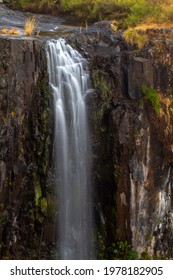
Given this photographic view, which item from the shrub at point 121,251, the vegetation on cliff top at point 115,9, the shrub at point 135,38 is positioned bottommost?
the shrub at point 121,251

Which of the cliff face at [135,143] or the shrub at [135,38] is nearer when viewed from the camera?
the cliff face at [135,143]

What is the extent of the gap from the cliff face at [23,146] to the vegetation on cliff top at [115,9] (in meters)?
4.31

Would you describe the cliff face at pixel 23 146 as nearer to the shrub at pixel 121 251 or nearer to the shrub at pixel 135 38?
the shrub at pixel 121 251

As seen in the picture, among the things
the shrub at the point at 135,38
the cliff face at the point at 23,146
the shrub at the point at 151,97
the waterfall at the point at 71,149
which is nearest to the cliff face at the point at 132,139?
the shrub at the point at 151,97

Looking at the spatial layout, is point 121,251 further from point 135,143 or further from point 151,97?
point 151,97

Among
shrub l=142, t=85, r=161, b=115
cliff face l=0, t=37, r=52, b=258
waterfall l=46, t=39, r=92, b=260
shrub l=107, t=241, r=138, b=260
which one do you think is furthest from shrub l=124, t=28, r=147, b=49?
shrub l=107, t=241, r=138, b=260

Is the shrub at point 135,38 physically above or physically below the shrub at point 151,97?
above

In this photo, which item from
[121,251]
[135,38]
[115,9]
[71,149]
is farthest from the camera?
[115,9]

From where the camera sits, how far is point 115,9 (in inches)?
574

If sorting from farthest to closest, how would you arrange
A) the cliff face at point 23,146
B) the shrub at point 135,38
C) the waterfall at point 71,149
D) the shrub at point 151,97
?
1. the shrub at point 135,38
2. the shrub at point 151,97
3. the waterfall at point 71,149
4. the cliff face at point 23,146

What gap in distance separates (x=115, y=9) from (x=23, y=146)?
288 inches

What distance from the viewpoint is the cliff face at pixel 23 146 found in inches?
356

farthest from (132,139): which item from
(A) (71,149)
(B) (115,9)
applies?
(B) (115,9)
